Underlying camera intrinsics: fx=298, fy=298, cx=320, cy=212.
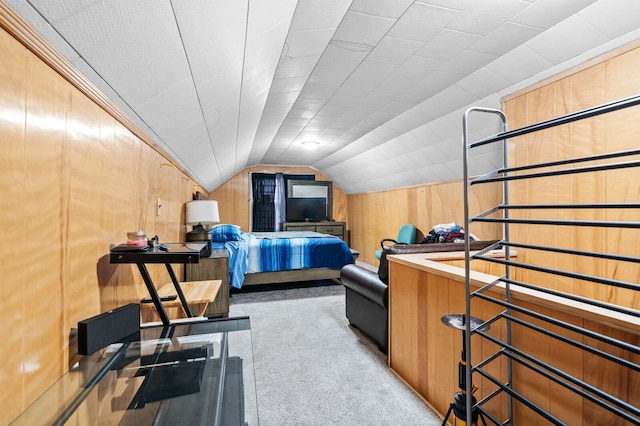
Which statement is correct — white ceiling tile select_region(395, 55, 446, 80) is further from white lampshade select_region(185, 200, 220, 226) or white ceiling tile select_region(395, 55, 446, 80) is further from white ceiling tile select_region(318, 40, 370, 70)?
white lampshade select_region(185, 200, 220, 226)

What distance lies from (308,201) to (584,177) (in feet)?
18.7

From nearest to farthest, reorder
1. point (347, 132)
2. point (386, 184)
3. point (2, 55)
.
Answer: point (2, 55) < point (347, 132) < point (386, 184)

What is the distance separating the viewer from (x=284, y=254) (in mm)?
4559

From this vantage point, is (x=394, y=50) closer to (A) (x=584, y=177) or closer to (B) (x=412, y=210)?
(A) (x=584, y=177)

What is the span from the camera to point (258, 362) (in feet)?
7.95

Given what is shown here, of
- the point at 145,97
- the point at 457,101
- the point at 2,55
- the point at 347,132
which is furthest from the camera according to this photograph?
the point at 347,132

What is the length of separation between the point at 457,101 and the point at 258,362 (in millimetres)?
3123

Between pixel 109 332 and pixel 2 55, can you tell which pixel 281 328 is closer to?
pixel 109 332

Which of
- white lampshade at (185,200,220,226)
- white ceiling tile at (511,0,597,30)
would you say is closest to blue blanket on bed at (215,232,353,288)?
white lampshade at (185,200,220,226)

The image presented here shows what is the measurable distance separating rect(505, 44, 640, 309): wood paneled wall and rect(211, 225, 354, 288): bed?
2.60m

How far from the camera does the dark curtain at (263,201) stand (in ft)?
23.9

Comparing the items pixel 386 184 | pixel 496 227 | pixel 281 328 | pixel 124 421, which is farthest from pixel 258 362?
pixel 386 184

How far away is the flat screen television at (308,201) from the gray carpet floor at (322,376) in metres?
3.98

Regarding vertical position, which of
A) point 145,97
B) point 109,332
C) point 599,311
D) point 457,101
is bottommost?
point 109,332
